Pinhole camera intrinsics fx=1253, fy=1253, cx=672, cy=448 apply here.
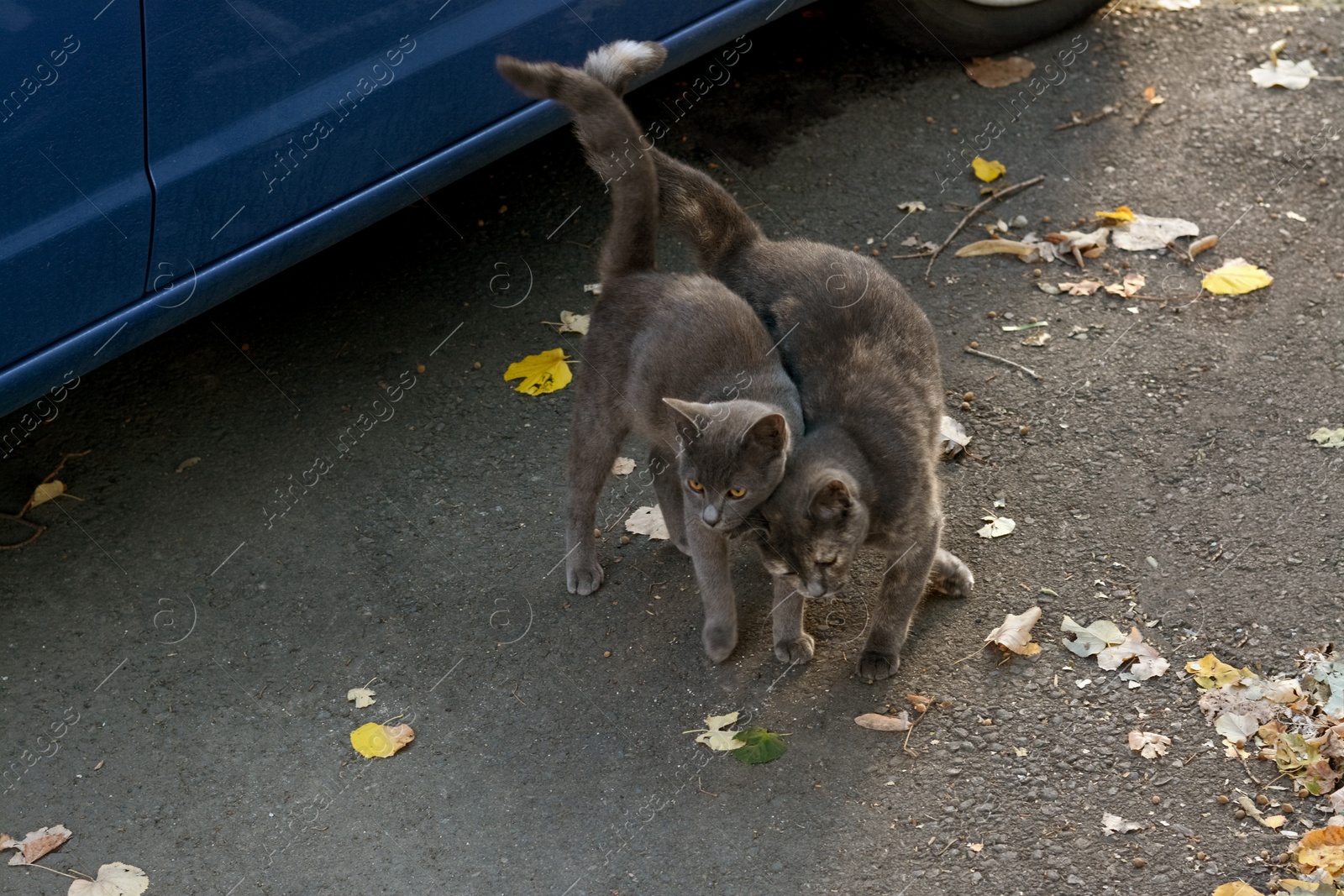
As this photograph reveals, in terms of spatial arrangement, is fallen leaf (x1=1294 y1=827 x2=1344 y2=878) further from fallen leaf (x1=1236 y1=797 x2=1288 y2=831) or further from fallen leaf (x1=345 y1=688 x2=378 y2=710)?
fallen leaf (x1=345 y1=688 x2=378 y2=710)

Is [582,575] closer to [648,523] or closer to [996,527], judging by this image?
[648,523]

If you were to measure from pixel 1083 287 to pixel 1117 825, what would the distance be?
2354 mm

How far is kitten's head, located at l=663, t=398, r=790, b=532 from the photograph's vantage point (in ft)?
10.3

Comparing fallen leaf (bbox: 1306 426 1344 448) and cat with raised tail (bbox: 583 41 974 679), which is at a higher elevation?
cat with raised tail (bbox: 583 41 974 679)

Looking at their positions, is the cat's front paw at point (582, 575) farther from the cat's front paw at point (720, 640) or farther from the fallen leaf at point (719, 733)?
the fallen leaf at point (719, 733)

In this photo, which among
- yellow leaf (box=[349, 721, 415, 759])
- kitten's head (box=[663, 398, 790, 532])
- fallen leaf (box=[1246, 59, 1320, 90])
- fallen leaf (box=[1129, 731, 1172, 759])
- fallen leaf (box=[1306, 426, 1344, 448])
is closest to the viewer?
kitten's head (box=[663, 398, 790, 532])

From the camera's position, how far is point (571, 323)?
4.82 meters

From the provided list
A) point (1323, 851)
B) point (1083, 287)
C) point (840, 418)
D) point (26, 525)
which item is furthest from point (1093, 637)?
point (26, 525)

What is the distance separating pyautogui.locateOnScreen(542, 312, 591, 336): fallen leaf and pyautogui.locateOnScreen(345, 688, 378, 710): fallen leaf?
1697 millimetres

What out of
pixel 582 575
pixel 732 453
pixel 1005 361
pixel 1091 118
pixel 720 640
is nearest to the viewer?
pixel 732 453

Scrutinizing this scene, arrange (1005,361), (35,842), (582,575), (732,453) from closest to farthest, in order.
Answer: (732,453) → (35,842) → (582,575) → (1005,361)

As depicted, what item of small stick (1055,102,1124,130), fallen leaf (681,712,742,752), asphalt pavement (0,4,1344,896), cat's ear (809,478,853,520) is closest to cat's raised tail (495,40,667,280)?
asphalt pavement (0,4,1344,896)

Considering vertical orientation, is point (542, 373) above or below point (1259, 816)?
above

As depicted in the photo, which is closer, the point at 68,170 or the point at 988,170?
the point at 68,170
